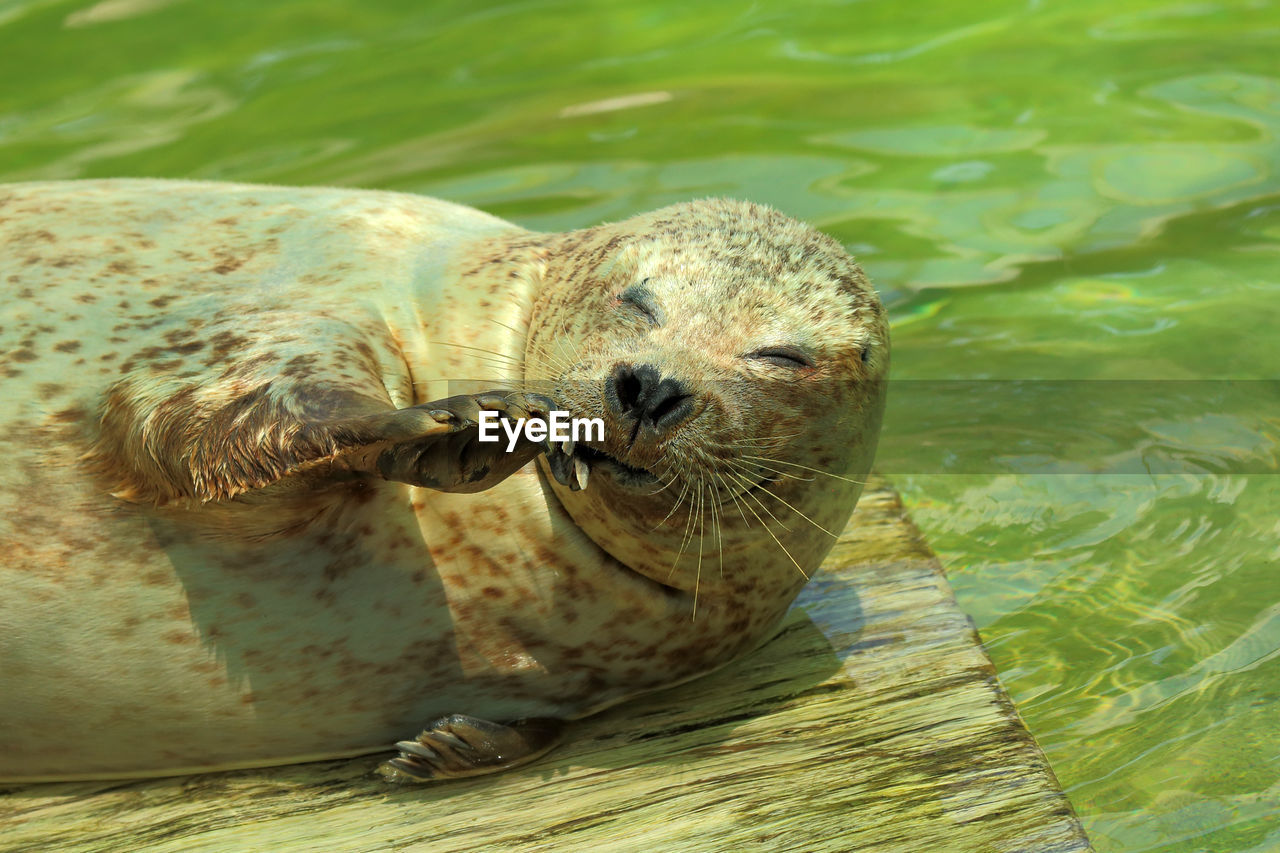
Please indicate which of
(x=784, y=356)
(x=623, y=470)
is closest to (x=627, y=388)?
(x=623, y=470)

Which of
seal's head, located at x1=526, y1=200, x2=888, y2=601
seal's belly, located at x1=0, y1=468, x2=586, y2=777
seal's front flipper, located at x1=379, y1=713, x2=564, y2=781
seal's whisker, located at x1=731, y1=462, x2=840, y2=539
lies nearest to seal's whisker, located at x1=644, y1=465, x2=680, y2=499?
seal's head, located at x1=526, y1=200, x2=888, y2=601

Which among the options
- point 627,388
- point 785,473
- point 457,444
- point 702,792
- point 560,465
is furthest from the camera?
point 702,792

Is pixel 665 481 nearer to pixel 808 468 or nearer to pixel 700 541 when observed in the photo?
pixel 700 541

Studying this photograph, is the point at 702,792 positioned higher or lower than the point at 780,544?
lower

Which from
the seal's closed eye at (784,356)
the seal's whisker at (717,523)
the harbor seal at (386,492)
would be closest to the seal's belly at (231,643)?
the harbor seal at (386,492)

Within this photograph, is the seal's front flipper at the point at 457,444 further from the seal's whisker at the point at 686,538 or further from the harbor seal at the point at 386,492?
the seal's whisker at the point at 686,538

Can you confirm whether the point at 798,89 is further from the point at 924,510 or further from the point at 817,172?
the point at 924,510
